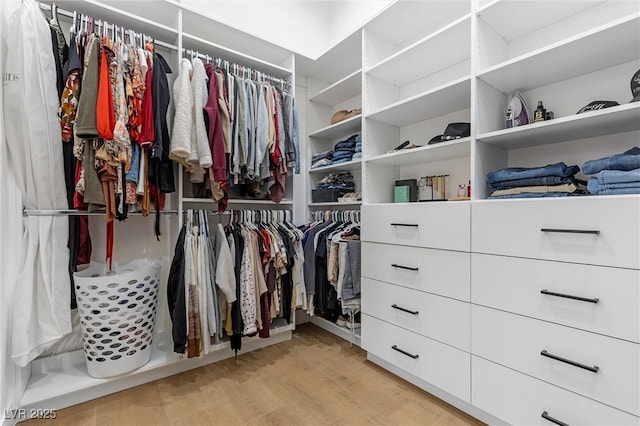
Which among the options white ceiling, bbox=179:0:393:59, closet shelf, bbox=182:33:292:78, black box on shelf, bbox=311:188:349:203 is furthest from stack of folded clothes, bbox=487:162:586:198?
closet shelf, bbox=182:33:292:78

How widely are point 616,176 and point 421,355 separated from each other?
1231mm

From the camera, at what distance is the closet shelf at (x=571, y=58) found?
1.10 meters

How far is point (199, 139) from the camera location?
166cm

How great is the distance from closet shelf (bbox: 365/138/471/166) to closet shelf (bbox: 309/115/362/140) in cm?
43

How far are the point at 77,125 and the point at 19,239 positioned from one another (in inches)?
24.7

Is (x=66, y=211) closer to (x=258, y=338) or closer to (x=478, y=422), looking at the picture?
(x=258, y=338)

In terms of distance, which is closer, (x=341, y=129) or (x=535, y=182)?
(x=535, y=182)

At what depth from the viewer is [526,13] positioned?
4.81 ft

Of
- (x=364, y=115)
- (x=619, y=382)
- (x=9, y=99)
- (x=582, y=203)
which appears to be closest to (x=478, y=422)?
(x=619, y=382)

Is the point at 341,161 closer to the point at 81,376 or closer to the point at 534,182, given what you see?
the point at 534,182

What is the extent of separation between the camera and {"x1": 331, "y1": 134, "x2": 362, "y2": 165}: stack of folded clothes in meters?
2.40

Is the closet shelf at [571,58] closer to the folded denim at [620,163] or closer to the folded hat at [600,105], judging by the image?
the folded hat at [600,105]

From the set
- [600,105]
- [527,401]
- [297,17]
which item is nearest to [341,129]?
[297,17]

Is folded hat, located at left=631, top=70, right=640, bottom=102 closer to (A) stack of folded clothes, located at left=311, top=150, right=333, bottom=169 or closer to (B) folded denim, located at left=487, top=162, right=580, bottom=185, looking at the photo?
(B) folded denim, located at left=487, top=162, right=580, bottom=185
